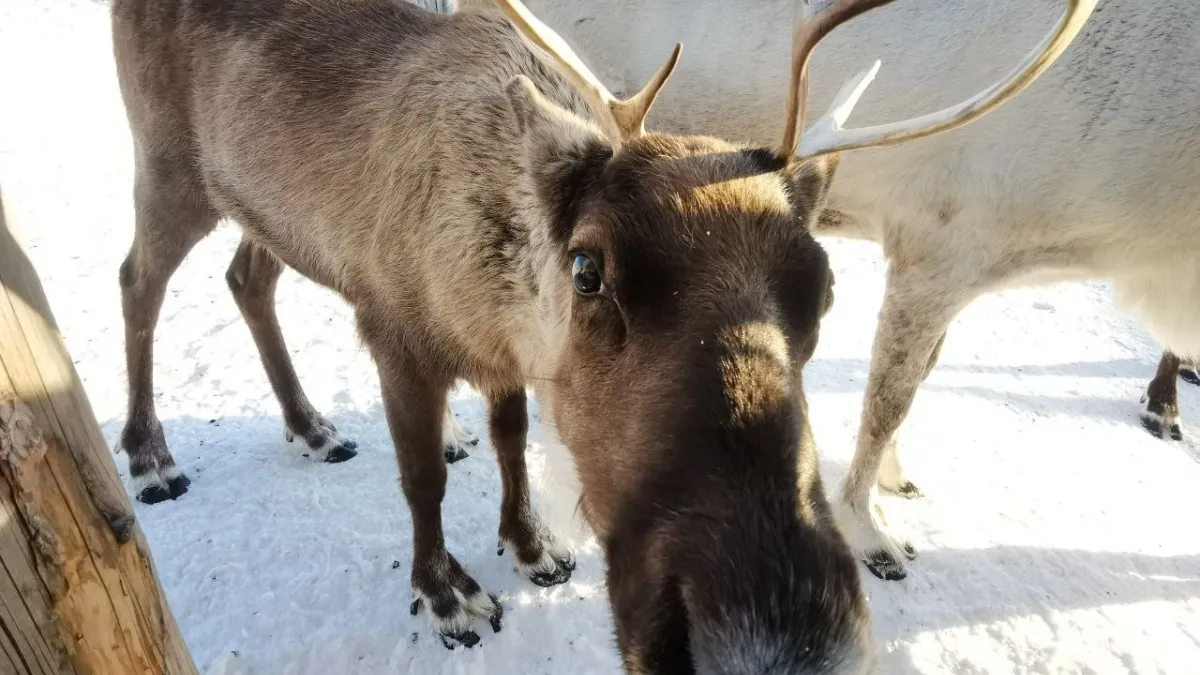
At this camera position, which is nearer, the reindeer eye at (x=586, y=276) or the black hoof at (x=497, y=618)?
the reindeer eye at (x=586, y=276)

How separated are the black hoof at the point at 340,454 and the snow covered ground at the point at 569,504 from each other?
0.24 ft

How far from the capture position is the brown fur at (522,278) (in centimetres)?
131

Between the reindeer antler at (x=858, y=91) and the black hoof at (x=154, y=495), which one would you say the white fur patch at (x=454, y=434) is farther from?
the reindeer antler at (x=858, y=91)

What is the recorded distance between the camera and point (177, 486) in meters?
3.71

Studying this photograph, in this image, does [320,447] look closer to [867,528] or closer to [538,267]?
[538,267]

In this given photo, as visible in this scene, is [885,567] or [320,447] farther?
[320,447]

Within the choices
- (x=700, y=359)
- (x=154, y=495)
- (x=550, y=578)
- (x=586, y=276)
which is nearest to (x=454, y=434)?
(x=550, y=578)

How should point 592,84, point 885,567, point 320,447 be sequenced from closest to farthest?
point 592,84, point 885,567, point 320,447

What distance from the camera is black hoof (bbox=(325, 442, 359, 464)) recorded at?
13.1ft

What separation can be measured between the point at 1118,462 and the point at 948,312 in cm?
230

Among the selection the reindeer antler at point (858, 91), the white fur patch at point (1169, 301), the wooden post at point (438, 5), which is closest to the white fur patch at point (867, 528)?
the white fur patch at point (1169, 301)

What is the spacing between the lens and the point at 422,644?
2982 millimetres

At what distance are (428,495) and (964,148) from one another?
109 inches

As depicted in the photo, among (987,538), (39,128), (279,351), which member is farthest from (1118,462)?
(39,128)
